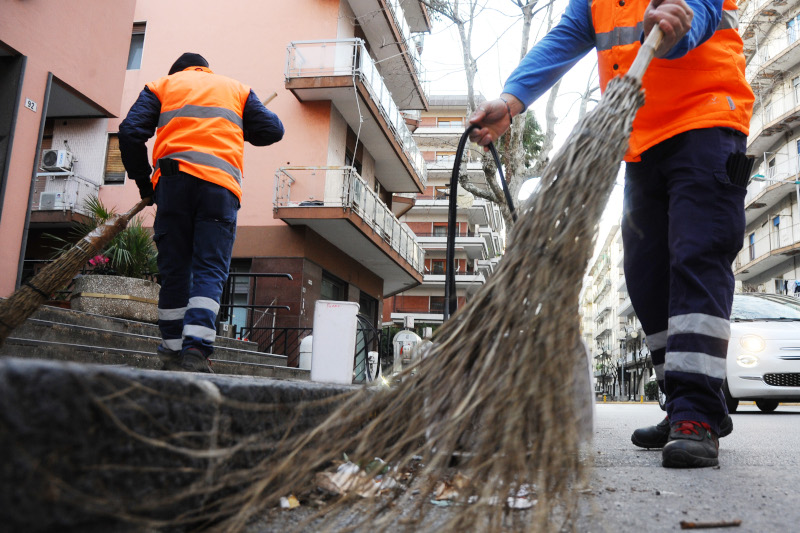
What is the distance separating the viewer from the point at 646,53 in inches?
72.1

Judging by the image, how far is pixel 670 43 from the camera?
1.96 metres

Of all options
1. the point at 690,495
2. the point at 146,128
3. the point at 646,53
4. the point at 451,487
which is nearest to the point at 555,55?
the point at 646,53

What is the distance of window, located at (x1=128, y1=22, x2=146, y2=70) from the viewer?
1670 centimetres

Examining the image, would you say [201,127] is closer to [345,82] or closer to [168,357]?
[168,357]

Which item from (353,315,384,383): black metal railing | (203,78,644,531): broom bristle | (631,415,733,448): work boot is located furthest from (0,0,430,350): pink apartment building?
(203,78,644,531): broom bristle

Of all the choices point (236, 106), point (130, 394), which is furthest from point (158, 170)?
point (130, 394)

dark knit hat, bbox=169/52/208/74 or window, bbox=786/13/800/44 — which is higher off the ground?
window, bbox=786/13/800/44

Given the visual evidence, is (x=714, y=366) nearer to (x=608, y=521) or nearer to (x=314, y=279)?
(x=608, y=521)

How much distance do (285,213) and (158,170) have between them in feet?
35.3

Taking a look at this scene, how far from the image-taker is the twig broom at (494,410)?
1016 mm

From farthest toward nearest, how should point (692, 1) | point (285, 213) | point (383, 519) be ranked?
1. point (285, 213)
2. point (692, 1)
3. point (383, 519)

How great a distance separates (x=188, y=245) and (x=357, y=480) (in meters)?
3.02

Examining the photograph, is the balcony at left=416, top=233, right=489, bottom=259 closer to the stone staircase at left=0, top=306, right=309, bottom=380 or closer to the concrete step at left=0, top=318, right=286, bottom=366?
the stone staircase at left=0, top=306, right=309, bottom=380

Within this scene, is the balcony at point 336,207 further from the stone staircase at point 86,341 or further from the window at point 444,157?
the window at point 444,157
